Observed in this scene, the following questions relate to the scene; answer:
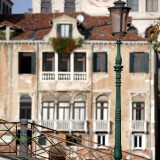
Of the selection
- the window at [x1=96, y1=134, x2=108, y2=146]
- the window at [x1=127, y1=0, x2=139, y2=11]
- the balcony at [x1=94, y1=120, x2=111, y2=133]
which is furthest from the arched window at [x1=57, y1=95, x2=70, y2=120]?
the window at [x1=127, y1=0, x2=139, y2=11]

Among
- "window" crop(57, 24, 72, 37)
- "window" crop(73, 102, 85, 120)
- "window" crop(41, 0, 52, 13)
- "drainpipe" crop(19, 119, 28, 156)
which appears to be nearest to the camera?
"drainpipe" crop(19, 119, 28, 156)

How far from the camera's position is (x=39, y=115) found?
40.5m

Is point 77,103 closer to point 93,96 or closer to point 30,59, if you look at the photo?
point 93,96

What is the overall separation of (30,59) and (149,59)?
22.2 ft

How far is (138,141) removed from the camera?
1587 inches

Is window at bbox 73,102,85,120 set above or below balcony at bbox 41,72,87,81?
below

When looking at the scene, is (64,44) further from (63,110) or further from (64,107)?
(63,110)

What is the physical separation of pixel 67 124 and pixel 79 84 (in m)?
2.38

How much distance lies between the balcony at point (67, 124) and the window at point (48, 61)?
9.92ft

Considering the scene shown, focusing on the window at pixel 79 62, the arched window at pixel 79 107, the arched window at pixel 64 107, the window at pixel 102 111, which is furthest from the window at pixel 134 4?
the arched window at pixel 64 107

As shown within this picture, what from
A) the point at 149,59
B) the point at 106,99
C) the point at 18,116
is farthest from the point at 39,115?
the point at 149,59

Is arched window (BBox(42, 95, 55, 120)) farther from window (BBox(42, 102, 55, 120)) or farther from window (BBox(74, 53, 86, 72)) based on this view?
window (BBox(74, 53, 86, 72))

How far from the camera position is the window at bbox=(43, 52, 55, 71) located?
40.5 meters

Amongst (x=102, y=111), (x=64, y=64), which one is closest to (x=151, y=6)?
(x=64, y=64)
